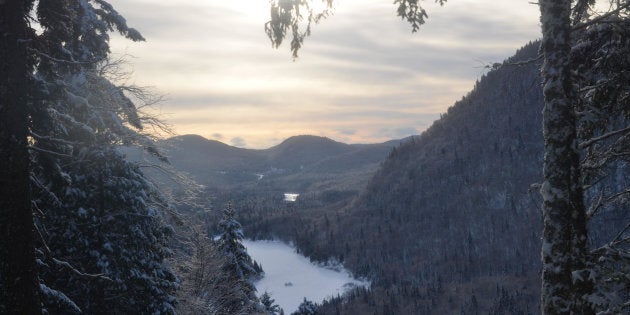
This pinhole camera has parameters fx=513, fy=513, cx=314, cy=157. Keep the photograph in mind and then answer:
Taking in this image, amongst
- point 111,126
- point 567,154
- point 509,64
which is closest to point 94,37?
point 111,126

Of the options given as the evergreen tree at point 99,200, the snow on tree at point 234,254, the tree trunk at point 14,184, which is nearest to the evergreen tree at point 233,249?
the snow on tree at point 234,254

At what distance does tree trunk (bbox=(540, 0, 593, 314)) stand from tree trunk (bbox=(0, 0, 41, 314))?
642cm

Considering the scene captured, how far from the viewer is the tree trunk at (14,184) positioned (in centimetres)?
606

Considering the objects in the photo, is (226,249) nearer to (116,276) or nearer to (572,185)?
(116,276)

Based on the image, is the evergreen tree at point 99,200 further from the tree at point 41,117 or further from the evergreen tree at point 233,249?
the evergreen tree at point 233,249

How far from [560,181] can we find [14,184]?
6734 mm

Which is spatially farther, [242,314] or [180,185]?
[242,314]

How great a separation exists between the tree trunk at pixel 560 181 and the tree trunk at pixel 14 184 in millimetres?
6422

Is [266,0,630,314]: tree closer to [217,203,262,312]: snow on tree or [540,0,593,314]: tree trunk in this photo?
[540,0,593,314]: tree trunk

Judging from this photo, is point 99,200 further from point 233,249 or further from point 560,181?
point 233,249

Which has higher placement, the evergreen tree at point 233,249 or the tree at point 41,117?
the tree at point 41,117

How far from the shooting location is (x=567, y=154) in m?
6.49

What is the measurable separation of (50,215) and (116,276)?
6.91ft

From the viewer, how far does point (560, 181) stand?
6.50 m
